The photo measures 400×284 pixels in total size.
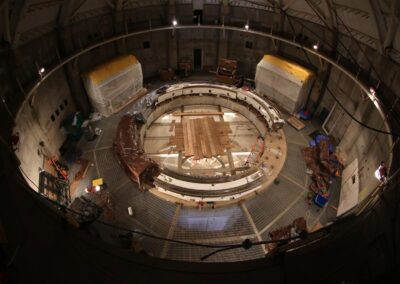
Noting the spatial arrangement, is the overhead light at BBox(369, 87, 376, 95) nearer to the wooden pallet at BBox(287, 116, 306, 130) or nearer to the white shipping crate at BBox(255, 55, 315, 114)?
the white shipping crate at BBox(255, 55, 315, 114)

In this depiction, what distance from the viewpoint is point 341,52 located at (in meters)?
19.0

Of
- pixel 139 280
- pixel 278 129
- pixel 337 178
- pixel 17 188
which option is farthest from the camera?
pixel 278 129

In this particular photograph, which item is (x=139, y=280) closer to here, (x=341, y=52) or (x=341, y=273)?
(x=341, y=273)

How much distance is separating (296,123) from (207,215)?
10813 millimetres

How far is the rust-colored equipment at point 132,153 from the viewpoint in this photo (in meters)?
16.8

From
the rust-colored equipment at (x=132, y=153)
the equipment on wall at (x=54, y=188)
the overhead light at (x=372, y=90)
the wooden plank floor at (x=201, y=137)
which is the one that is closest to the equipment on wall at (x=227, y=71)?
the wooden plank floor at (x=201, y=137)

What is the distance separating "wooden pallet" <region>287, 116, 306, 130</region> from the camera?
70.8 ft

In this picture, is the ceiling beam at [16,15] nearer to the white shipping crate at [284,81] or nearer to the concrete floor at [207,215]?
the concrete floor at [207,215]

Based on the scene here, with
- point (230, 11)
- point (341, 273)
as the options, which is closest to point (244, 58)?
point (230, 11)

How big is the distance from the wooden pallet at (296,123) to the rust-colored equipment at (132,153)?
37.1 ft

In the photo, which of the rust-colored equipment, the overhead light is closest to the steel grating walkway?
the rust-colored equipment

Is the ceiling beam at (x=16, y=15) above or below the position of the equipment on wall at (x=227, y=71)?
below

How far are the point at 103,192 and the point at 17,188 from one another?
7575mm

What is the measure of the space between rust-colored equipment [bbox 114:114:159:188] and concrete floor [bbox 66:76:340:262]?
2.73ft
